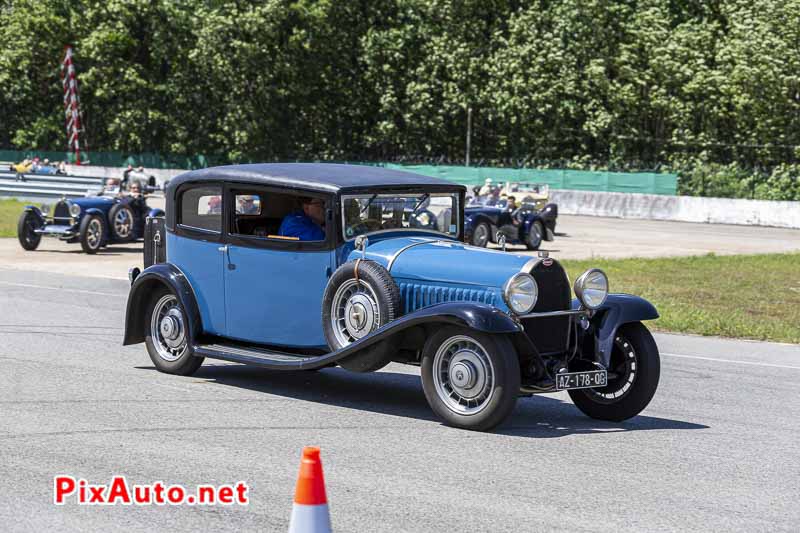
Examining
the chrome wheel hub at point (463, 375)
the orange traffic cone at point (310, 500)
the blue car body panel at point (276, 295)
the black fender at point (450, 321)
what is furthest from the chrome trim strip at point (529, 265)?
the orange traffic cone at point (310, 500)

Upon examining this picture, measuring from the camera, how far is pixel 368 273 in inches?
337

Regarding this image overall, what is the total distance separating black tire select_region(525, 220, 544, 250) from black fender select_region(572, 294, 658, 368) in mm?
18564

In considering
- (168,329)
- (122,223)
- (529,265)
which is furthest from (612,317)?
(122,223)

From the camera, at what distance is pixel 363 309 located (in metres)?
8.63

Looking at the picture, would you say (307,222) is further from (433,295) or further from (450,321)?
(450,321)

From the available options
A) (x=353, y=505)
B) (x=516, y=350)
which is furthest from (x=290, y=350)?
(x=353, y=505)

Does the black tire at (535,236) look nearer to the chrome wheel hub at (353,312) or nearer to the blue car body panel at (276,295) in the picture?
the blue car body panel at (276,295)

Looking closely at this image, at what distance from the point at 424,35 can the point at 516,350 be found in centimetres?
5144

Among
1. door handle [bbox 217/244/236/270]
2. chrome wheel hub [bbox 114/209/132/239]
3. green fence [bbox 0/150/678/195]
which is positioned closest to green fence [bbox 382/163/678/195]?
green fence [bbox 0/150/678/195]

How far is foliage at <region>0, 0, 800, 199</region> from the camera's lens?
5081cm

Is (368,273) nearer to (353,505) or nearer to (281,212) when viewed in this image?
(281,212)

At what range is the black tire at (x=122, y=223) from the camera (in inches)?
976

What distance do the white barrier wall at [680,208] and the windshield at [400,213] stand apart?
33685 millimetres

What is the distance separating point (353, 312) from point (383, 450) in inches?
62.6
